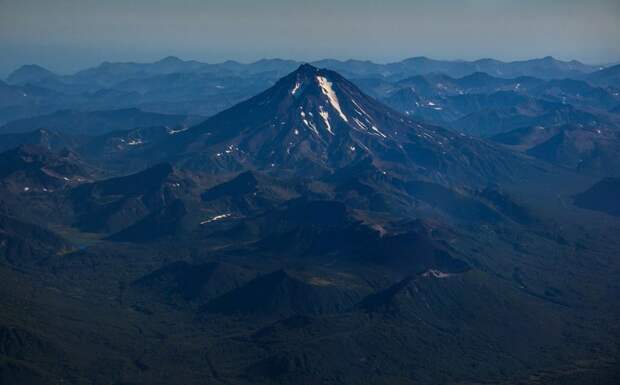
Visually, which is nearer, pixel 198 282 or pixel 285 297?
pixel 285 297

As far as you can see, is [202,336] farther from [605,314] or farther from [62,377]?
[605,314]

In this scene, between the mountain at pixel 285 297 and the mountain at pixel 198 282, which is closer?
the mountain at pixel 285 297

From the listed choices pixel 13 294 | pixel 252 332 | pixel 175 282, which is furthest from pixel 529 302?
pixel 13 294

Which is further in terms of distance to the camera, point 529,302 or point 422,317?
point 529,302

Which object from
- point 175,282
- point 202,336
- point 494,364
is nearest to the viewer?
point 494,364

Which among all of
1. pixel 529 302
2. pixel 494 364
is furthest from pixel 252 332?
pixel 529 302

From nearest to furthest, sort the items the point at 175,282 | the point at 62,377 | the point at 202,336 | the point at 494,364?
the point at 62,377, the point at 494,364, the point at 202,336, the point at 175,282

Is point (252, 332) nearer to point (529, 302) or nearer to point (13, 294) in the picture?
point (13, 294)

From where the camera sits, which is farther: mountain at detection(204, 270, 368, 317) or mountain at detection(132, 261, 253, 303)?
mountain at detection(132, 261, 253, 303)

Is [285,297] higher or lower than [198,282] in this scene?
higher
